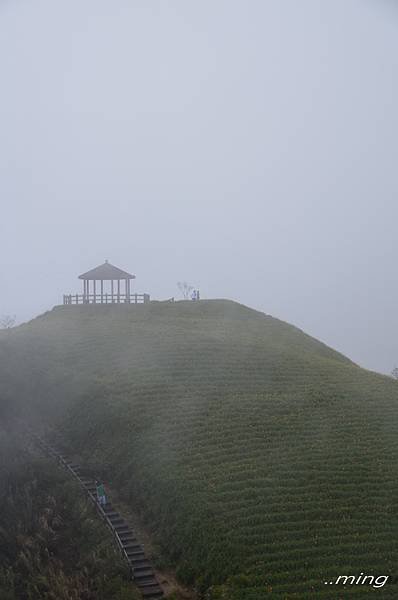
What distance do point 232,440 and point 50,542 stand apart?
29.7 ft

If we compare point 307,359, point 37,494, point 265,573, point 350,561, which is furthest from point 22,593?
point 307,359

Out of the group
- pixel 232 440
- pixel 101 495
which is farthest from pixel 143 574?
pixel 232 440

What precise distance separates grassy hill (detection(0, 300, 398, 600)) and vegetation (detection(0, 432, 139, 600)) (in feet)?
7.19

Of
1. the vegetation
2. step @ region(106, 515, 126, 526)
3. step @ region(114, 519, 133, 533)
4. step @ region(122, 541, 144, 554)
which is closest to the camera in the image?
the vegetation

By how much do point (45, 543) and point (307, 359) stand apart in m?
23.5

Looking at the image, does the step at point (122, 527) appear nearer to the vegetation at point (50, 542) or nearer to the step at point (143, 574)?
the vegetation at point (50, 542)

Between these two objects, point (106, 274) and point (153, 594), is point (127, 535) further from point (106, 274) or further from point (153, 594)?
point (106, 274)

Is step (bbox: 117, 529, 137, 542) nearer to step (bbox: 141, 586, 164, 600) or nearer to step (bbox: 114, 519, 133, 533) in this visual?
step (bbox: 114, 519, 133, 533)

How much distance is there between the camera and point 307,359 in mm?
40469

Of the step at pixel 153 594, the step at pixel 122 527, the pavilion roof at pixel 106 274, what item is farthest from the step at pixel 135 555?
the pavilion roof at pixel 106 274

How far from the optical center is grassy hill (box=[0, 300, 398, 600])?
1941cm

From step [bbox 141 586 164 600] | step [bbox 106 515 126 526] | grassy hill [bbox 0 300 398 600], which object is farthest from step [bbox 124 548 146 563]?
step [bbox 106 515 126 526]

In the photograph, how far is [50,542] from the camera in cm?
2155

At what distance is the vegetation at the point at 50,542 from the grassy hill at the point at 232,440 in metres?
2.19
